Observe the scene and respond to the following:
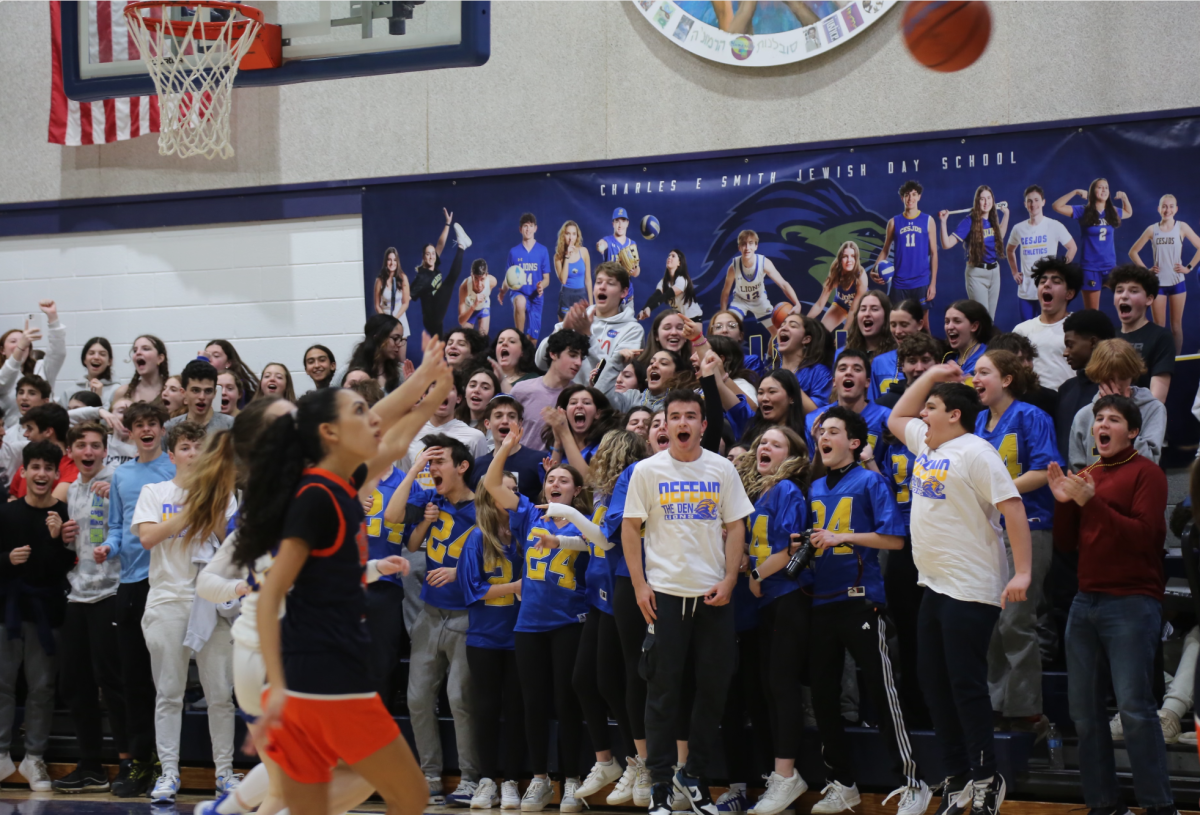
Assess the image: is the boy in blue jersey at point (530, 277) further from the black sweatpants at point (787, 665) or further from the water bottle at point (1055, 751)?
the water bottle at point (1055, 751)

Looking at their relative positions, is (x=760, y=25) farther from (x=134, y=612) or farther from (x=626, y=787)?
(x=134, y=612)

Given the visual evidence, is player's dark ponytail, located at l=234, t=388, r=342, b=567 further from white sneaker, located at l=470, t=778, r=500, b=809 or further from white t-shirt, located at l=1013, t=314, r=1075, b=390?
white t-shirt, located at l=1013, t=314, r=1075, b=390

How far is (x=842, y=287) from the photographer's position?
8844 millimetres

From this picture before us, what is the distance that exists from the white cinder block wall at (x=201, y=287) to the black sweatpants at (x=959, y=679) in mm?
6216

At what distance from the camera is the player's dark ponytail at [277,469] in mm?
3607

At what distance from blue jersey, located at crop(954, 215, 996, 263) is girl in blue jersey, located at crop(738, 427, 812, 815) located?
118 inches

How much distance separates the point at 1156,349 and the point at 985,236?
6.32 ft

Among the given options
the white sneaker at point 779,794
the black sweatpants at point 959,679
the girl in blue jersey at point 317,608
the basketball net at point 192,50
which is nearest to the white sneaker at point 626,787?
the white sneaker at point 779,794

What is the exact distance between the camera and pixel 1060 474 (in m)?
5.25

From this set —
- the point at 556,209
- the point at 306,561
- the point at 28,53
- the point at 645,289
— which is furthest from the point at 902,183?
the point at 28,53

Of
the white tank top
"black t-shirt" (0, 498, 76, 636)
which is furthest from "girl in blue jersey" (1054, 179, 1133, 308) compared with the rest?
"black t-shirt" (0, 498, 76, 636)

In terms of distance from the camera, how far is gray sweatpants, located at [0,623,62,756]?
23.8ft

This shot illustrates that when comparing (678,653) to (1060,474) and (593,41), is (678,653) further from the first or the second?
(593,41)

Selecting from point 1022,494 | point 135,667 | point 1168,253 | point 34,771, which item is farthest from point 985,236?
point 34,771
